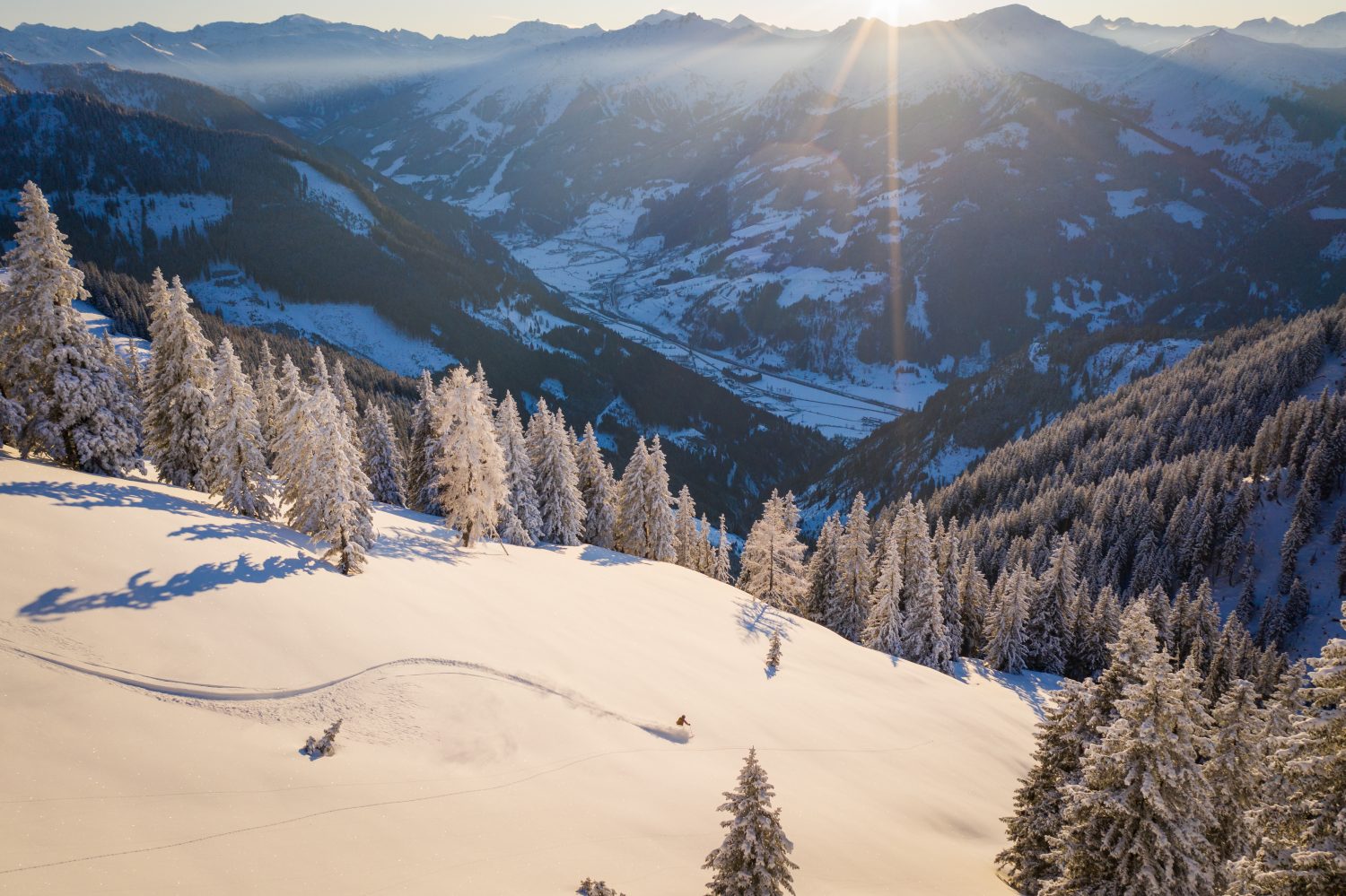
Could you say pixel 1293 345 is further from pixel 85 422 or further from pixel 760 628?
pixel 85 422

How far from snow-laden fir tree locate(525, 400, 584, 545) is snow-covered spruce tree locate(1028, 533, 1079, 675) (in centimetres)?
4740

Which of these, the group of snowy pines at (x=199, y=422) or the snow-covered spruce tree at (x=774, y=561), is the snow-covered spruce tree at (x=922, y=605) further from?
the group of snowy pines at (x=199, y=422)

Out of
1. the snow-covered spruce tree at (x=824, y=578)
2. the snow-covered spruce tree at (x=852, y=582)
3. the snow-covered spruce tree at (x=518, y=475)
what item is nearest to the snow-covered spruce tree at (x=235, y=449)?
the snow-covered spruce tree at (x=518, y=475)

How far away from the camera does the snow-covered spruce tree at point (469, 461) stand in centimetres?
3959

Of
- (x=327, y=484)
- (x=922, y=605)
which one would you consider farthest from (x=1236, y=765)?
(x=327, y=484)

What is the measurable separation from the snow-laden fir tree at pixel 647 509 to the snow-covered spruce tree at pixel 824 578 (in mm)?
13449

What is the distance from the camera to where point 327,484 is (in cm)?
2791

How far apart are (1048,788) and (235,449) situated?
116 feet

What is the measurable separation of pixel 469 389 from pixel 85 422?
1682 centimetres

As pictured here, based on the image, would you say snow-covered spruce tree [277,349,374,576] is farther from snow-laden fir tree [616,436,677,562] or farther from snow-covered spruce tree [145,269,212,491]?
snow-laden fir tree [616,436,677,562]

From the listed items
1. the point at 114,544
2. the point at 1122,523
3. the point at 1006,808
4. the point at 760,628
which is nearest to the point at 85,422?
the point at 114,544

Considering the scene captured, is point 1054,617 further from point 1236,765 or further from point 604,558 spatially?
point 604,558

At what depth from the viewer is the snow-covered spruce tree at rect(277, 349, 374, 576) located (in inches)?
1077

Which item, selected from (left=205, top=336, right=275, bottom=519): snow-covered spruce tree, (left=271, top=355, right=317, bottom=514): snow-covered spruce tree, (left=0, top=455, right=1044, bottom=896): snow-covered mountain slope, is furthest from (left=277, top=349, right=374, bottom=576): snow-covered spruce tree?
(left=205, top=336, right=275, bottom=519): snow-covered spruce tree
